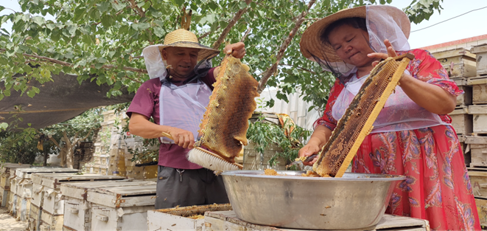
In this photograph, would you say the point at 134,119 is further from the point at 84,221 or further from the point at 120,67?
the point at 120,67

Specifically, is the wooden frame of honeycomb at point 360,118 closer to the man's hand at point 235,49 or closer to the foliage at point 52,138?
the man's hand at point 235,49

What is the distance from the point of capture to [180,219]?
1837mm

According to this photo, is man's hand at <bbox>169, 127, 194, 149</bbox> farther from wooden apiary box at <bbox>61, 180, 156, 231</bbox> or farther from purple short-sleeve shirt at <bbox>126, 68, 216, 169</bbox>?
wooden apiary box at <bbox>61, 180, 156, 231</bbox>

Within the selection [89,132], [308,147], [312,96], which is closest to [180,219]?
[308,147]

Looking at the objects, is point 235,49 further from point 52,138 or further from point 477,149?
point 52,138

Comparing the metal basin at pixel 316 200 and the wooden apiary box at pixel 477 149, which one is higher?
the wooden apiary box at pixel 477 149


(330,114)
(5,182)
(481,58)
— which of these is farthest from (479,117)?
(5,182)

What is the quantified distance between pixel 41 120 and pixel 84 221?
6.92 metres

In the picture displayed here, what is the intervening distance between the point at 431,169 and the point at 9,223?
355 inches

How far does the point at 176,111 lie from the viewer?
2.65m

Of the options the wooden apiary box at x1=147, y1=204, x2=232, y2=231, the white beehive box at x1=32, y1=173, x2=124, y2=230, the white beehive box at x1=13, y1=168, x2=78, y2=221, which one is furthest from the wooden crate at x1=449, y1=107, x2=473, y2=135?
the white beehive box at x1=13, y1=168, x2=78, y2=221

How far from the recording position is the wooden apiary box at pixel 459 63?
388 cm

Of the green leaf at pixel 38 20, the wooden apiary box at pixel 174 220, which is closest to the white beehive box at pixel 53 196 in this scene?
the green leaf at pixel 38 20

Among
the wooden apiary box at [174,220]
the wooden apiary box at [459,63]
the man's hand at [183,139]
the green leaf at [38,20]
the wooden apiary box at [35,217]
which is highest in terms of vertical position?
the green leaf at [38,20]
